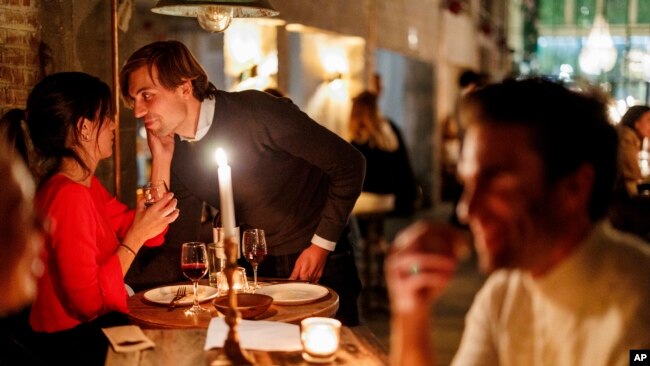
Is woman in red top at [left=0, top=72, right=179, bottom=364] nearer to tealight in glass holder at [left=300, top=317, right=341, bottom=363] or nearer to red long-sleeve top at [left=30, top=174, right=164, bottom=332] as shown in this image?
red long-sleeve top at [left=30, top=174, right=164, bottom=332]

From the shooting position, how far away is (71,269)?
254cm

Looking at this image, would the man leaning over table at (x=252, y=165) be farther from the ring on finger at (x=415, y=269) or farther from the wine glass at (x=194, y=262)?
the ring on finger at (x=415, y=269)

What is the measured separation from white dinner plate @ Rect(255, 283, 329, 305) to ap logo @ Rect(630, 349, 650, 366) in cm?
148

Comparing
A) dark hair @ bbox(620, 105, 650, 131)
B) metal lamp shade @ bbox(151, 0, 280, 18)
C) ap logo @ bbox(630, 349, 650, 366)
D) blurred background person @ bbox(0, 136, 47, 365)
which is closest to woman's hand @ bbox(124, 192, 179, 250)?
metal lamp shade @ bbox(151, 0, 280, 18)

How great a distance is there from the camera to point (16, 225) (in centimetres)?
145

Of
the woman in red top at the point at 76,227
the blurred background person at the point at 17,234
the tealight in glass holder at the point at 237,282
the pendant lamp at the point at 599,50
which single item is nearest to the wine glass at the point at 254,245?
the tealight in glass holder at the point at 237,282

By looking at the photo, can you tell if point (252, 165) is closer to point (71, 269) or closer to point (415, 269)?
point (71, 269)

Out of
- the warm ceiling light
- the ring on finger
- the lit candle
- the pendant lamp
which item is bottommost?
the ring on finger

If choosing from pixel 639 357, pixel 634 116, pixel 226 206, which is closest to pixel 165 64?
pixel 226 206

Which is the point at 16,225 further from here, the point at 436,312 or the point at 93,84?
the point at 436,312

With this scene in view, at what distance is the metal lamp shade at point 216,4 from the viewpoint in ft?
10.3

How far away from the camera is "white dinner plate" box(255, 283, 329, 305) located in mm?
2736

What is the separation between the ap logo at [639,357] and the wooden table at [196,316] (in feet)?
4.40

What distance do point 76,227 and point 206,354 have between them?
0.77 metres
